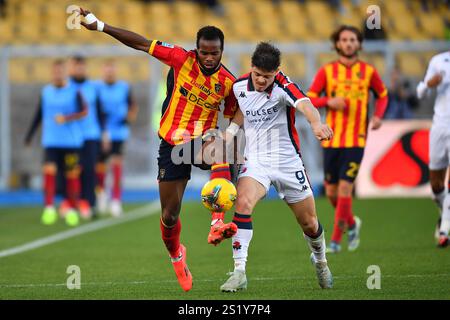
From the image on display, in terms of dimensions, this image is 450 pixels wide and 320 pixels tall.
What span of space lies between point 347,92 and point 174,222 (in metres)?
3.52

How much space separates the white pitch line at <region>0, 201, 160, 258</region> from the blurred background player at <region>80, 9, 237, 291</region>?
131 inches

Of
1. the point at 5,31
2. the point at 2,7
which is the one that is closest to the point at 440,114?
the point at 5,31

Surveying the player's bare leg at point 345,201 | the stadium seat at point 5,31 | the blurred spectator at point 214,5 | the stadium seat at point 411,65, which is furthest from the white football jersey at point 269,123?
the blurred spectator at point 214,5

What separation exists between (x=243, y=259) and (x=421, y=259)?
2662 millimetres

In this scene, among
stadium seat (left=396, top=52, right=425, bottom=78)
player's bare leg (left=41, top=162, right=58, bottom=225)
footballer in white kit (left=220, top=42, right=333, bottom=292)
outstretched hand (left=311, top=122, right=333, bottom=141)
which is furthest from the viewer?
stadium seat (left=396, top=52, right=425, bottom=78)

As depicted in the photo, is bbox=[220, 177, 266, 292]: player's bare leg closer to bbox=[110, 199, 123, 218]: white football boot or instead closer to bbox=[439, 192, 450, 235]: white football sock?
bbox=[439, 192, 450, 235]: white football sock

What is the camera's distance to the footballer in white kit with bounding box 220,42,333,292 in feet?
24.2

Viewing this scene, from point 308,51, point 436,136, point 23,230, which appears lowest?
point 23,230

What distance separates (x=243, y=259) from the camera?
7.43 m

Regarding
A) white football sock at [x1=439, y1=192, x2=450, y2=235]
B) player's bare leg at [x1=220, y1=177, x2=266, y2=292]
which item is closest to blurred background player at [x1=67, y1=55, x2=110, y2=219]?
white football sock at [x1=439, y1=192, x2=450, y2=235]

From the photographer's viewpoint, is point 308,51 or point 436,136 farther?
point 308,51

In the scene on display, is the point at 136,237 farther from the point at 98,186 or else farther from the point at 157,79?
the point at 157,79

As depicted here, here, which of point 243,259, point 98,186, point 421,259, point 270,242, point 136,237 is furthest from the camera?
point 98,186
